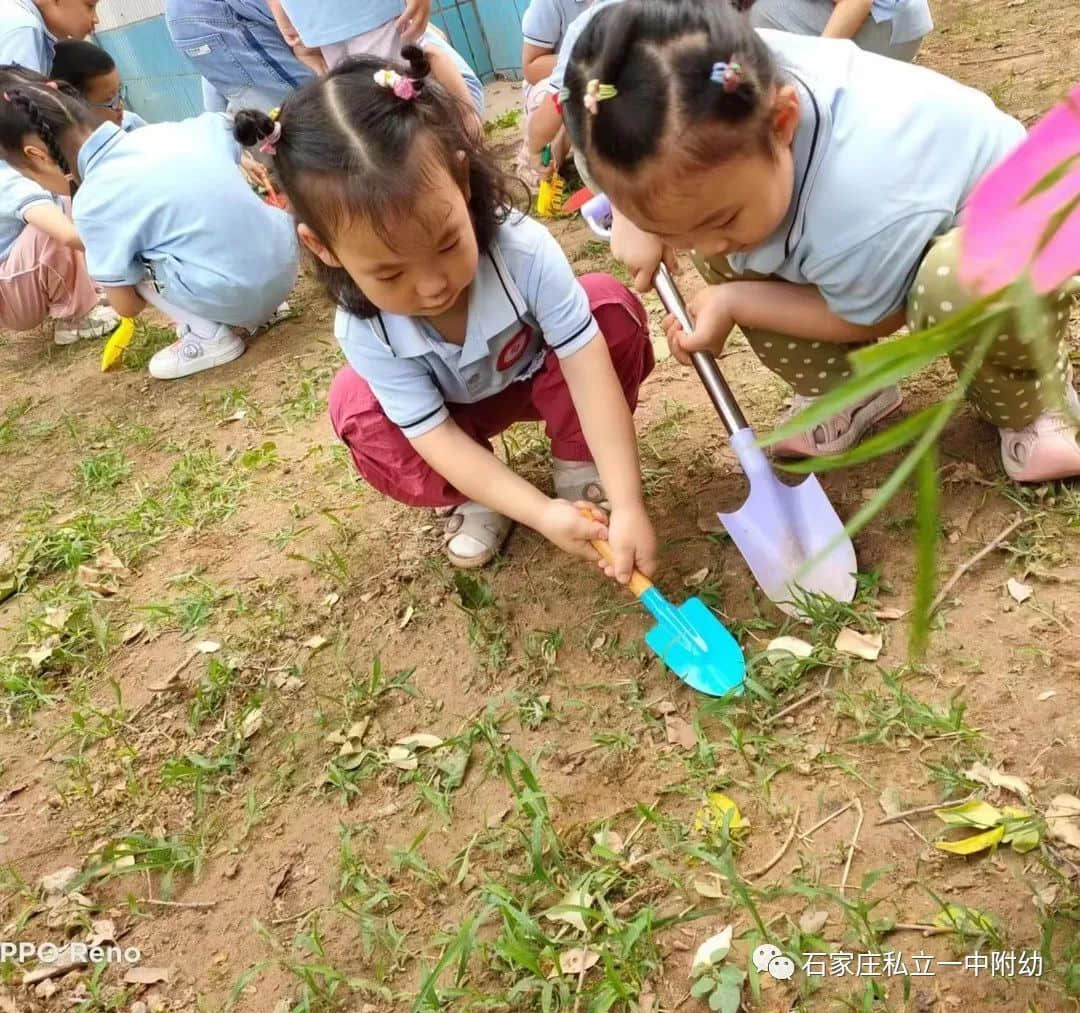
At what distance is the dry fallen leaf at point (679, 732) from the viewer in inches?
49.7

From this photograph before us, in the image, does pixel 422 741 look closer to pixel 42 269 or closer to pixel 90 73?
pixel 42 269

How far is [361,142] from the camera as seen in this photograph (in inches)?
49.0

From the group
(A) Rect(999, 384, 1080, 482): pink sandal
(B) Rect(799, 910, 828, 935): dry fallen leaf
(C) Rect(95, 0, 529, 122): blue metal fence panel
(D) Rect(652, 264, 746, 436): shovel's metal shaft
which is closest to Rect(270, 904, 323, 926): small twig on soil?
(B) Rect(799, 910, 828, 935): dry fallen leaf

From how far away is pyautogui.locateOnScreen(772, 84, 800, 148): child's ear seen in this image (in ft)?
3.86

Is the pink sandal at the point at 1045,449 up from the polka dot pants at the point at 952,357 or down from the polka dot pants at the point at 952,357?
down

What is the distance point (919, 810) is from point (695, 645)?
1.25ft

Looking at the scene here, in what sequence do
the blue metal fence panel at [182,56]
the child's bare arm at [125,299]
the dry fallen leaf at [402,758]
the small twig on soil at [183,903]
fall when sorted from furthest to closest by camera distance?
the blue metal fence panel at [182,56] → the child's bare arm at [125,299] → the dry fallen leaf at [402,758] → the small twig on soil at [183,903]

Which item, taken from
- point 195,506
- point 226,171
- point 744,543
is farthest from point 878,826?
point 226,171

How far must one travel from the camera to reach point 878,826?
3.51 feet

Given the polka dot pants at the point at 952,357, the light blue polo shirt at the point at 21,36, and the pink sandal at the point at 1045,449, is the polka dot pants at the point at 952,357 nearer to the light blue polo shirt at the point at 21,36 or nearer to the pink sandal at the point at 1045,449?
the pink sandal at the point at 1045,449

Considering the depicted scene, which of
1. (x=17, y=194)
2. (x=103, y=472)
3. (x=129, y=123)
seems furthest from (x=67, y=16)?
(x=103, y=472)

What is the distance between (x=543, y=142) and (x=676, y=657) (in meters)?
2.43

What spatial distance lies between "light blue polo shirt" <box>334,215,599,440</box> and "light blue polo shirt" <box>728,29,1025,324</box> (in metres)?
0.36

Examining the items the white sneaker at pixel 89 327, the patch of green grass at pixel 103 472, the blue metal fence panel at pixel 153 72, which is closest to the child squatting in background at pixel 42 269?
the white sneaker at pixel 89 327
